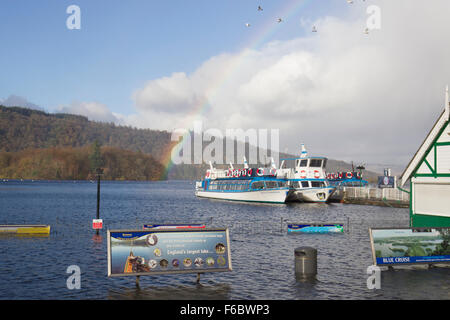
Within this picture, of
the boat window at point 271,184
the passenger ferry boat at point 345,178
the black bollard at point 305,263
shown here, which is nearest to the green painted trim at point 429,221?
the black bollard at point 305,263

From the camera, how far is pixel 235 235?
3738cm

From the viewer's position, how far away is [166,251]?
17.1m

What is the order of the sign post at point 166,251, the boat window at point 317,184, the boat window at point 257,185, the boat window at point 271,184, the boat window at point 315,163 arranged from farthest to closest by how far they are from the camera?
the boat window at point 271,184 → the boat window at point 257,185 → the boat window at point 317,184 → the boat window at point 315,163 → the sign post at point 166,251

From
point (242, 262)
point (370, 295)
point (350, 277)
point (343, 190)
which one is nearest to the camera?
point (370, 295)

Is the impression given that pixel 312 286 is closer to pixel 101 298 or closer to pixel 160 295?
pixel 160 295

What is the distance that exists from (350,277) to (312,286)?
282cm

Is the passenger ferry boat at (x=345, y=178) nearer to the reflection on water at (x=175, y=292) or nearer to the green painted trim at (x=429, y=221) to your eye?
the green painted trim at (x=429, y=221)

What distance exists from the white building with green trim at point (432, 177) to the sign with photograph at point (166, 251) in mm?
13375

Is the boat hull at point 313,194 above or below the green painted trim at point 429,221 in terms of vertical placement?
below

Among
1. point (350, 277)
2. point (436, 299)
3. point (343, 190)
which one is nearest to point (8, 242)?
point (350, 277)

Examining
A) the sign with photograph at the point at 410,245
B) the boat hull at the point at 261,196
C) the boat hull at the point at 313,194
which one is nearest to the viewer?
the sign with photograph at the point at 410,245

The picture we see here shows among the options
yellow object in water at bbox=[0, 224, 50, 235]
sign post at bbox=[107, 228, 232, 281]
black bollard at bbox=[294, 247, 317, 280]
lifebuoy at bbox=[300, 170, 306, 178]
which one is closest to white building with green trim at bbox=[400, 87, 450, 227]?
black bollard at bbox=[294, 247, 317, 280]

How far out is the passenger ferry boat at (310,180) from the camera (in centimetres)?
9612
